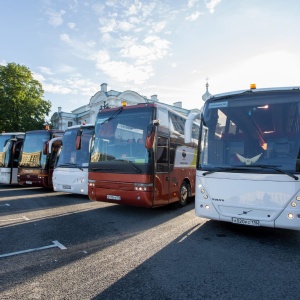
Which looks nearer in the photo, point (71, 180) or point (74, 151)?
point (71, 180)

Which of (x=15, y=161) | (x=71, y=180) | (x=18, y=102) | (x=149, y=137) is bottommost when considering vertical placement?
(x=71, y=180)

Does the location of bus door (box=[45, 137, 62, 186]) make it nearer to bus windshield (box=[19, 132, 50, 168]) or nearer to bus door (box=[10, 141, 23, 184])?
bus windshield (box=[19, 132, 50, 168])

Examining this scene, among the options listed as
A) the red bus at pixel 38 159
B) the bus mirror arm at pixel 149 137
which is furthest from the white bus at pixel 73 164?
the bus mirror arm at pixel 149 137

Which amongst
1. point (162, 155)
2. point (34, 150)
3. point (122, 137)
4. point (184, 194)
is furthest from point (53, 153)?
point (162, 155)

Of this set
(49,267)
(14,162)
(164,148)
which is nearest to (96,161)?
(164,148)

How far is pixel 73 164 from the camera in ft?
36.6

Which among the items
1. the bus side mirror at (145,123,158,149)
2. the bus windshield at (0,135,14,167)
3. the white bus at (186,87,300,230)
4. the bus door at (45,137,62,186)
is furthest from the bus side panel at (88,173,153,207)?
the bus windshield at (0,135,14,167)

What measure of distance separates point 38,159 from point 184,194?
754 centimetres

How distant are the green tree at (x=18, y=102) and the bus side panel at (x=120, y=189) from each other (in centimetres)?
2882

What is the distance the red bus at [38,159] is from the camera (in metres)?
13.1

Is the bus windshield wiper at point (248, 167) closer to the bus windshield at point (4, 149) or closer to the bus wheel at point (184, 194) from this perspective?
the bus wheel at point (184, 194)

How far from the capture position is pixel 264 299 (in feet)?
11.2

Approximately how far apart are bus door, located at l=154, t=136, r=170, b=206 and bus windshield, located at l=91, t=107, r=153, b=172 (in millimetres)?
488

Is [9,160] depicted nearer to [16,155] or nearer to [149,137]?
[16,155]
